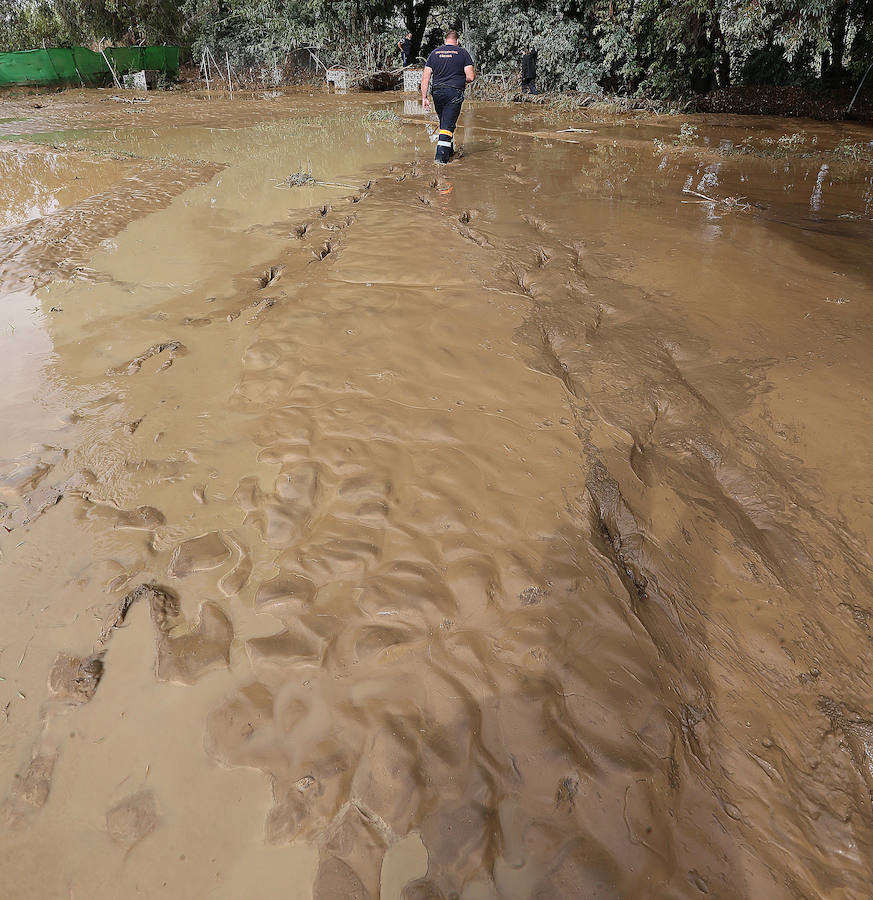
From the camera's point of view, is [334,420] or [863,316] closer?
[334,420]

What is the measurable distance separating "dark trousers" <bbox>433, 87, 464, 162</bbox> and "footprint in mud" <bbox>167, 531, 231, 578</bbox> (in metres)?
8.27

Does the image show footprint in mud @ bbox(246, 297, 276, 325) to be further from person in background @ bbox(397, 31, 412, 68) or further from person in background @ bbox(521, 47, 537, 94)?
person in background @ bbox(397, 31, 412, 68)

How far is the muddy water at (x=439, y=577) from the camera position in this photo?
64.4 inches

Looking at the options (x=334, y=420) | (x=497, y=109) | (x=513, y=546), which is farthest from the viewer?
(x=497, y=109)

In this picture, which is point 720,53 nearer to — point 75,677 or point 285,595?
point 285,595

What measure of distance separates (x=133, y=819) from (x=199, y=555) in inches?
40.3

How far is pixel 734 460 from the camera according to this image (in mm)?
2982

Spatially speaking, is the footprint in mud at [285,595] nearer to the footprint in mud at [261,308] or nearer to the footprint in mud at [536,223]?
the footprint in mud at [261,308]

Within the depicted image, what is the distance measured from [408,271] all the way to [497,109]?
47.4 ft

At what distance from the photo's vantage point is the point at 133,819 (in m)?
1.69

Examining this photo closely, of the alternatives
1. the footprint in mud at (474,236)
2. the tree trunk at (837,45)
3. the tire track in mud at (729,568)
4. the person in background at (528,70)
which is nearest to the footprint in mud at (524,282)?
the footprint in mud at (474,236)

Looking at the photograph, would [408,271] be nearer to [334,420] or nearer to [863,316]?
[334,420]

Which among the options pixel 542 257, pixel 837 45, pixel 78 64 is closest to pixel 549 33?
pixel 837 45

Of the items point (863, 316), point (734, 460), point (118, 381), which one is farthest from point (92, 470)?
point (863, 316)
